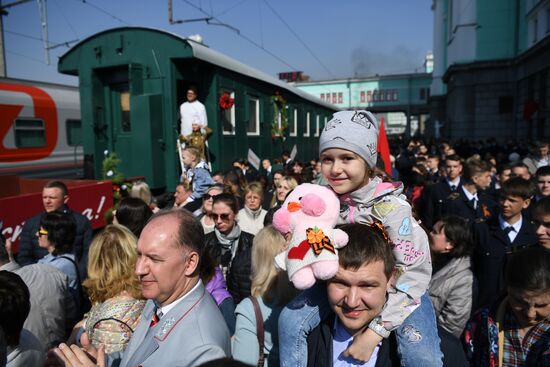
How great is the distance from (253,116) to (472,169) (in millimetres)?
7025

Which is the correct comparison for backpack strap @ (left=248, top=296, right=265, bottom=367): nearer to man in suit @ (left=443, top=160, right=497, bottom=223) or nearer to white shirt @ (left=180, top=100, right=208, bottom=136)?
man in suit @ (left=443, top=160, right=497, bottom=223)

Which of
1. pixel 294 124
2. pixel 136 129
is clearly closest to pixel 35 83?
pixel 136 129

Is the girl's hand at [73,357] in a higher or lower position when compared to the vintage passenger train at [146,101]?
lower

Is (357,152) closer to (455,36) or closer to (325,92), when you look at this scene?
(455,36)

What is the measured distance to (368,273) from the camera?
1.73 metres

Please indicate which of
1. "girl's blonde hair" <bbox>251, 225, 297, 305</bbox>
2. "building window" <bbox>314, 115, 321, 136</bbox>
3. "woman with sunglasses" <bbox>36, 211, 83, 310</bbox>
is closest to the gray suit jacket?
"girl's blonde hair" <bbox>251, 225, 297, 305</bbox>

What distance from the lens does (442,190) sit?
6.18 metres

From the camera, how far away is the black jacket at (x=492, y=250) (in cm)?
399

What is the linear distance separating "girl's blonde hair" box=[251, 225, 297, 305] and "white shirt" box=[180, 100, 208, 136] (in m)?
6.41

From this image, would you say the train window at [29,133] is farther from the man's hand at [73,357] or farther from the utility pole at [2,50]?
the man's hand at [73,357]

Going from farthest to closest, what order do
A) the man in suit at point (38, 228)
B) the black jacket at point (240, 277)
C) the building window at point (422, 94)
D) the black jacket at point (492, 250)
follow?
the building window at point (422, 94), the man in suit at point (38, 228), the black jacket at point (492, 250), the black jacket at point (240, 277)

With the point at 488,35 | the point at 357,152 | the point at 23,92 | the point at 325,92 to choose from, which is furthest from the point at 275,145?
the point at 325,92

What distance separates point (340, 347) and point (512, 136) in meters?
30.4

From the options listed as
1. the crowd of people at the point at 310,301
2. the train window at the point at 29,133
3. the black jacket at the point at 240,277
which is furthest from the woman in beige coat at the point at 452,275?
the train window at the point at 29,133
